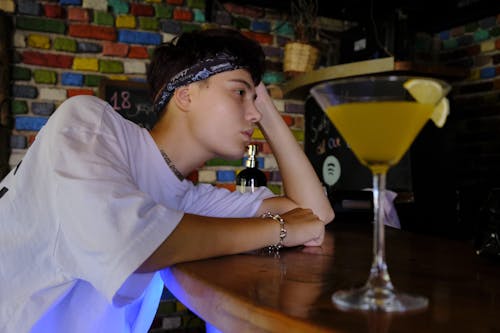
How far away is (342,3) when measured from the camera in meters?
3.41

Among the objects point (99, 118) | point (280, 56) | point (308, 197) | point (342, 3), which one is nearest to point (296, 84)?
point (280, 56)

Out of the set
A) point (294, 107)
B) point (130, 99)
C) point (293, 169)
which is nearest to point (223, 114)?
point (293, 169)

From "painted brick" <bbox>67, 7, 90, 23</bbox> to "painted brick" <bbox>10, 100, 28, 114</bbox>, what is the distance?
0.57 metres

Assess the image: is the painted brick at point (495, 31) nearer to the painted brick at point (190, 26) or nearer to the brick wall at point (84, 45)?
the brick wall at point (84, 45)

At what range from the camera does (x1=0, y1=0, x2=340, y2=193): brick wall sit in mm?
2906

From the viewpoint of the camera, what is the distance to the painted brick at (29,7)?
114 inches

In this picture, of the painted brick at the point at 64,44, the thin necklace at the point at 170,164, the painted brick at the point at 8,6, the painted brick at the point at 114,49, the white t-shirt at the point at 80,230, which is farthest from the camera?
the painted brick at the point at 114,49

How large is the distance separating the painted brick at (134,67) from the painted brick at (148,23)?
22 centimetres

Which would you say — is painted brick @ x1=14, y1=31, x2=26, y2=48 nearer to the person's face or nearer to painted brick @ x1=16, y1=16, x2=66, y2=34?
painted brick @ x1=16, y1=16, x2=66, y2=34

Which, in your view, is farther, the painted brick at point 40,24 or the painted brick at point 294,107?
the painted brick at point 294,107

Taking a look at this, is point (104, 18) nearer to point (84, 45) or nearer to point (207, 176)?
point (84, 45)

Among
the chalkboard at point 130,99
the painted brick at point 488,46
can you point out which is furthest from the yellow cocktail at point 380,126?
the painted brick at point 488,46

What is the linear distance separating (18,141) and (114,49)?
2.54ft

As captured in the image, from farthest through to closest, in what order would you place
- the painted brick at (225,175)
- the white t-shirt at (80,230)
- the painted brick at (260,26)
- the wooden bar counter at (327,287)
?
→ the painted brick at (260,26), the painted brick at (225,175), the white t-shirt at (80,230), the wooden bar counter at (327,287)
